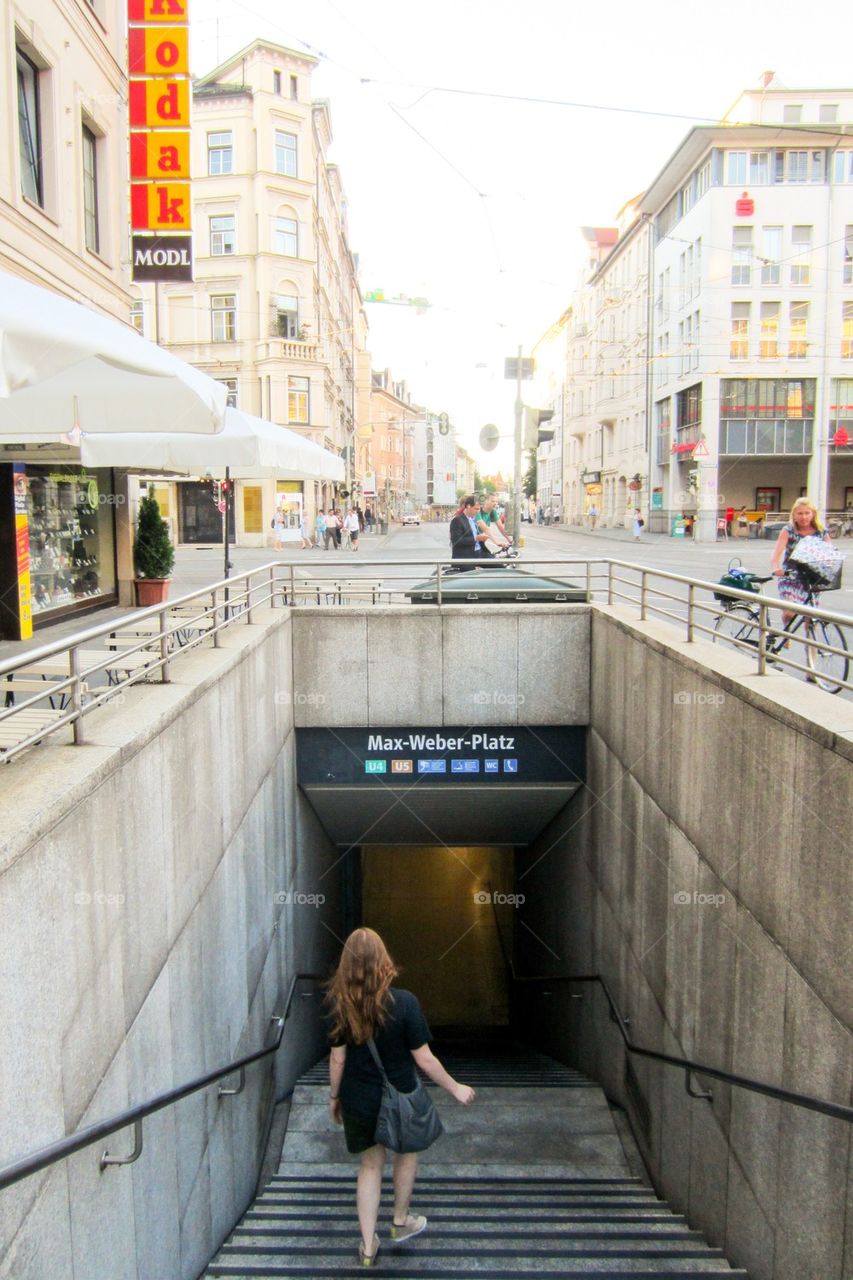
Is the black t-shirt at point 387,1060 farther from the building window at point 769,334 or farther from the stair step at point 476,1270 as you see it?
the building window at point 769,334

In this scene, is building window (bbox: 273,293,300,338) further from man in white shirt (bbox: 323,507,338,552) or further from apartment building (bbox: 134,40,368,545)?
man in white shirt (bbox: 323,507,338,552)

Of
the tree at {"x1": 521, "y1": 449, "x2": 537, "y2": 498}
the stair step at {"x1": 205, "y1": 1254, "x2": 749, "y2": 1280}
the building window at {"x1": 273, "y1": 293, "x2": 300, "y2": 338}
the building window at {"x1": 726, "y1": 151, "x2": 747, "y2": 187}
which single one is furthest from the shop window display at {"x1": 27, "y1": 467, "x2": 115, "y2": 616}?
the tree at {"x1": 521, "y1": 449, "x2": 537, "y2": 498}

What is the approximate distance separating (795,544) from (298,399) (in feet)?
116

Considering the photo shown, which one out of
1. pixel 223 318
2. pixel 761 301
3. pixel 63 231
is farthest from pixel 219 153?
pixel 63 231

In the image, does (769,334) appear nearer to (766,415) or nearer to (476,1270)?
(766,415)

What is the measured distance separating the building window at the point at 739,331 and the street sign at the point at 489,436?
2755cm

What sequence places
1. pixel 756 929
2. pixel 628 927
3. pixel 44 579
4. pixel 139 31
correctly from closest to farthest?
pixel 756 929, pixel 628 927, pixel 44 579, pixel 139 31

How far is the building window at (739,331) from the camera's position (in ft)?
137

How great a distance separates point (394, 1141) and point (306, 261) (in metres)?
41.5

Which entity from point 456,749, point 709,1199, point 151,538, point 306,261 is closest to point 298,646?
point 456,749

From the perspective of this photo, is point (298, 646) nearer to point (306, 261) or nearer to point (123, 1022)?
point (123, 1022)

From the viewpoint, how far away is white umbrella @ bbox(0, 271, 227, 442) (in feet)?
13.1

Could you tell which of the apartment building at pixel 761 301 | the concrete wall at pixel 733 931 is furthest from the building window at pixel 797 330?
the concrete wall at pixel 733 931

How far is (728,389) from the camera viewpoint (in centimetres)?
4191
